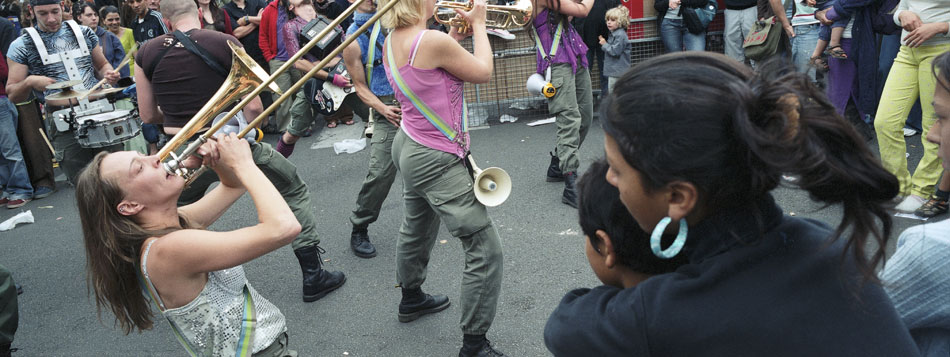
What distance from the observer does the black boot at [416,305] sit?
3936mm

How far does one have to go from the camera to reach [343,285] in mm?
4527

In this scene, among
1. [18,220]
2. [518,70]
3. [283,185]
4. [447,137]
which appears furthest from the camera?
[518,70]

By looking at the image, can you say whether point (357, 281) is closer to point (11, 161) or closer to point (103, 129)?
point (103, 129)

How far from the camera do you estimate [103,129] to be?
5.51 m

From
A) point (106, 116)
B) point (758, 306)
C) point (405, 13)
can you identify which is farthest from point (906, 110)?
point (106, 116)

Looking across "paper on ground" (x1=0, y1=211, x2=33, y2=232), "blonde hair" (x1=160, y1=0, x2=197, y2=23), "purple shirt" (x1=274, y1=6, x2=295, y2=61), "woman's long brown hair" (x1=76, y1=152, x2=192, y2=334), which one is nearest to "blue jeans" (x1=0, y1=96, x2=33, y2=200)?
"paper on ground" (x1=0, y1=211, x2=33, y2=232)

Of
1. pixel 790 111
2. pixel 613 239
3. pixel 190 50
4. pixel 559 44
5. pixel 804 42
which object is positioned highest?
pixel 790 111

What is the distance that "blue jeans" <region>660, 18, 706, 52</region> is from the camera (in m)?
7.82

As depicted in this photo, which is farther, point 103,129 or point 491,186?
point 103,129

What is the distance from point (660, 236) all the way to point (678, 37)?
23.9 ft

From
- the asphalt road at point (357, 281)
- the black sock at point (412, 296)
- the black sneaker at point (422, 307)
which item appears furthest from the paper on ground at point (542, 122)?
the black sock at point (412, 296)

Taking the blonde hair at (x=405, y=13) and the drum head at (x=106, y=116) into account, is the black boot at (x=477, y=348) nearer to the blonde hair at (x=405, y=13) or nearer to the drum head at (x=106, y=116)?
the blonde hair at (x=405, y=13)

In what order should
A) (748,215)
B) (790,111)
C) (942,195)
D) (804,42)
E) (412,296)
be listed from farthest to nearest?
1. (804,42)
2. (942,195)
3. (412,296)
4. (748,215)
5. (790,111)

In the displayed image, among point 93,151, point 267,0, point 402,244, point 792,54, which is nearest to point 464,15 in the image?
point 402,244
